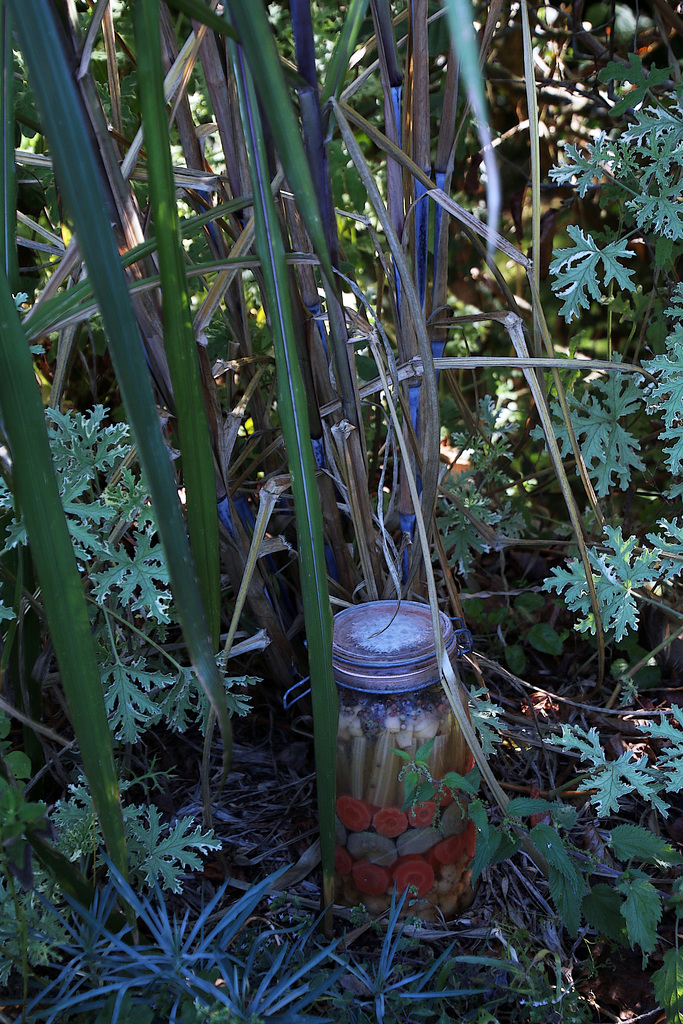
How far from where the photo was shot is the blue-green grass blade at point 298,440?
61 cm

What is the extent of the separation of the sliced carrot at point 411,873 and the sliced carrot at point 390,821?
1.3 inches

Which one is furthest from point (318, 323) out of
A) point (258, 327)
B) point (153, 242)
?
point (258, 327)

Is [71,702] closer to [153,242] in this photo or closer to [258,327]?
[153,242]

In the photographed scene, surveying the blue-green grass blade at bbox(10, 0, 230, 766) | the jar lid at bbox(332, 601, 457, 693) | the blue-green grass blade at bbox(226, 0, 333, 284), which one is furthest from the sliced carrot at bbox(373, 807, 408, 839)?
the blue-green grass blade at bbox(226, 0, 333, 284)

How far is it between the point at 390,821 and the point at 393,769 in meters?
0.06

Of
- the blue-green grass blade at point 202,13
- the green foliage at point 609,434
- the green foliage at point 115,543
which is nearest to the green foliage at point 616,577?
the green foliage at point 609,434

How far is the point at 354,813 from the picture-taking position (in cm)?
85

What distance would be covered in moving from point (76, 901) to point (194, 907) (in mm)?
210

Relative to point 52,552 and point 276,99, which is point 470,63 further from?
point 52,552

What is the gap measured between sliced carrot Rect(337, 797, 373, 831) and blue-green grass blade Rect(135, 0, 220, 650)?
23 cm

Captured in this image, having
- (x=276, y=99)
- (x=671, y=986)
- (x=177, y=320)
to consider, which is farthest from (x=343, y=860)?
(x=276, y=99)

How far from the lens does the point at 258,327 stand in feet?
3.85

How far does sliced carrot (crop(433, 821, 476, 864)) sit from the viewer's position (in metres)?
0.85

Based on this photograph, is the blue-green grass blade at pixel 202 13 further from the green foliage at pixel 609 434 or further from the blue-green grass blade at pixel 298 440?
the green foliage at pixel 609 434
